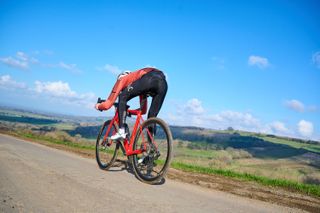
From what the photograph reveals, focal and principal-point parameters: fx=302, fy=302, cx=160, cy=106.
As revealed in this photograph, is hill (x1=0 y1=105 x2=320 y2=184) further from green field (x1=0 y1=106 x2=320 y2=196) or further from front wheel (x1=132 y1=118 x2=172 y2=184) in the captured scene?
front wheel (x1=132 y1=118 x2=172 y2=184)

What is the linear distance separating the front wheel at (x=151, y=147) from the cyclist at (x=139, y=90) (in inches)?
17.4

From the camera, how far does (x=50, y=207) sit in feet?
10.6

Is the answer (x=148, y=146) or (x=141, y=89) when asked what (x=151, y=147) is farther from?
(x=141, y=89)

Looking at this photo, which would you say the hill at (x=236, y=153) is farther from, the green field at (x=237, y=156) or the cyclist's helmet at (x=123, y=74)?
the cyclist's helmet at (x=123, y=74)

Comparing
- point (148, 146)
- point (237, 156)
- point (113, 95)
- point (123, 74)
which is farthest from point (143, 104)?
point (237, 156)

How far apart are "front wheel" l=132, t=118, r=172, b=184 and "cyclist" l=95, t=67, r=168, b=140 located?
17.4 inches

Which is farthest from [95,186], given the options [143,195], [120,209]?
[120,209]

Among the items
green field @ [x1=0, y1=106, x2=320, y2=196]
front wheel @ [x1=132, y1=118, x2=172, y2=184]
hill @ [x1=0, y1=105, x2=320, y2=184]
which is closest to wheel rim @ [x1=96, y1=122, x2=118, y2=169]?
hill @ [x1=0, y1=105, x2=320, y2=184]

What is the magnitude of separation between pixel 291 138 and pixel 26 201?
130 meters

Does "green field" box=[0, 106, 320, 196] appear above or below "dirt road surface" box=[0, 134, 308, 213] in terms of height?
below

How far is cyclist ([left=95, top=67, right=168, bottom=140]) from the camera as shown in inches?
236

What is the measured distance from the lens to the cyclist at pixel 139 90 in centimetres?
599

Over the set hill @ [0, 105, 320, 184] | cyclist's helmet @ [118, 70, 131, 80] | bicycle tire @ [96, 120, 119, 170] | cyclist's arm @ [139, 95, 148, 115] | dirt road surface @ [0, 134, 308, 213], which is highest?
cyclist's helmet @ [118, 70, 131, 80]

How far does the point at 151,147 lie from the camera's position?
18.9 ft
